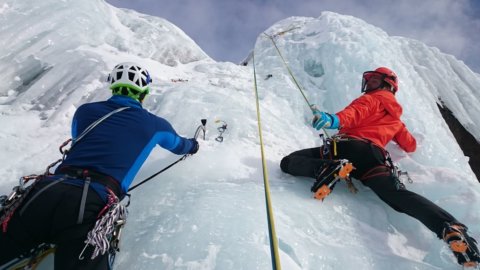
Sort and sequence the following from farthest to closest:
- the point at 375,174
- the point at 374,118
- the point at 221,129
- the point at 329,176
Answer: the point at 221,129, the point at 374,118, the point at 375,174, the point at 329,176

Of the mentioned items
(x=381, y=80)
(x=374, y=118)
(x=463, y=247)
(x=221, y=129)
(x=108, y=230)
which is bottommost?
(x=463, y=247)

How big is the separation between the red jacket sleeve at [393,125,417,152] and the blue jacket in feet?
9.91

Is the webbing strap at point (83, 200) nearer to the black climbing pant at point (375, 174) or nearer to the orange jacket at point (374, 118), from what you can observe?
the black climbing pant at point (375, 174)

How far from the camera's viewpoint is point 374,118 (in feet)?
12.1

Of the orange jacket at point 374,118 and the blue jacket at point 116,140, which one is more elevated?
the orange jacket at point 374,118

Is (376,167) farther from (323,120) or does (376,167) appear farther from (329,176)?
(323,120)

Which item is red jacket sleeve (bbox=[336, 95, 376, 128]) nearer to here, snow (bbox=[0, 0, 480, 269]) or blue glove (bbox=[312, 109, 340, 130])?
blue glove (bbox=[312, 109, 340, 130])

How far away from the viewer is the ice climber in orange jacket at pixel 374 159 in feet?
7.75

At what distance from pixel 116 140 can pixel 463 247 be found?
2.53 meters

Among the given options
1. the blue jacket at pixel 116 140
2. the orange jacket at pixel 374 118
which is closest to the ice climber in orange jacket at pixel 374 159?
the orange jacket at pixel 374 118

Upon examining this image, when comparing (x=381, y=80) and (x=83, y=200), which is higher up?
(x=381, y=80)

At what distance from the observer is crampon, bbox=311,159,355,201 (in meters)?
2.93

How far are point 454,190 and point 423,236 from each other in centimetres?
78

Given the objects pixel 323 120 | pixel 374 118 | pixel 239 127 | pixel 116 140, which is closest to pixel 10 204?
pixel 116 140
